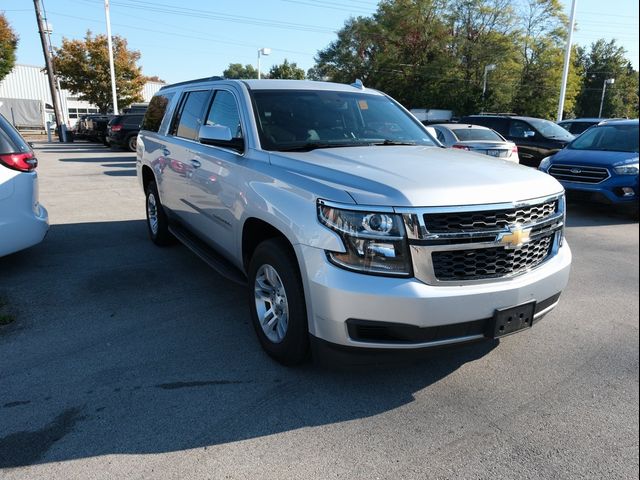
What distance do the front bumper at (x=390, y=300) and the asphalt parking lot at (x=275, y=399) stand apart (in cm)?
28

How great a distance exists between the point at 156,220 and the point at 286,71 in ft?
239

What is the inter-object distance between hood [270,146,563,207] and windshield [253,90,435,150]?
0.28m

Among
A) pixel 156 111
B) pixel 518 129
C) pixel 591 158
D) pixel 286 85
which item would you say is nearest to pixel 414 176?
pixel 286 85

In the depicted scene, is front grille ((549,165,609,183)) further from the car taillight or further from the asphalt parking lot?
the car taillight

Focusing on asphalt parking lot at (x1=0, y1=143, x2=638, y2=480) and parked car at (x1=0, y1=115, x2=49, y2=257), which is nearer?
asphalt parking lot at (x1=0, y1=143, x2=638, y2=480)

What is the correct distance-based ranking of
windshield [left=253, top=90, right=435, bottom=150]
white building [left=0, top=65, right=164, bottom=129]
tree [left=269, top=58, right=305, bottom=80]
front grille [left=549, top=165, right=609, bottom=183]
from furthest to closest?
tree [left=269, top=58, right=305, bottom=80], white building [left=0, top=65, right=164, bottom=129], front grille [left=549, top=165, right=609, bottom=183], windshield [left=253, top=90, right=435, bottom=150]

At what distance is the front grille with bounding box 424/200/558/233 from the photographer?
266 cm

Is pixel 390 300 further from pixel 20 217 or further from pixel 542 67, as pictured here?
pixel 542 67

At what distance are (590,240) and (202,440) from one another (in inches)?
253

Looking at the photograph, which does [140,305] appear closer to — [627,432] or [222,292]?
[222,292]

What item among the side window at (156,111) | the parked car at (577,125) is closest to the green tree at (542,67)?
the parked car at (577,125)

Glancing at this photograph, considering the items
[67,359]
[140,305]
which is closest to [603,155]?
[140,305]

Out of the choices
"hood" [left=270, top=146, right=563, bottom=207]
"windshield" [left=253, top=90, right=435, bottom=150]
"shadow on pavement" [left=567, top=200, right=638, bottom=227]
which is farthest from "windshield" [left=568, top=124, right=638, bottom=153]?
"hood" [left=270, top=146, right=563, bottom=207]

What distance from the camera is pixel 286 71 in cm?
7488
